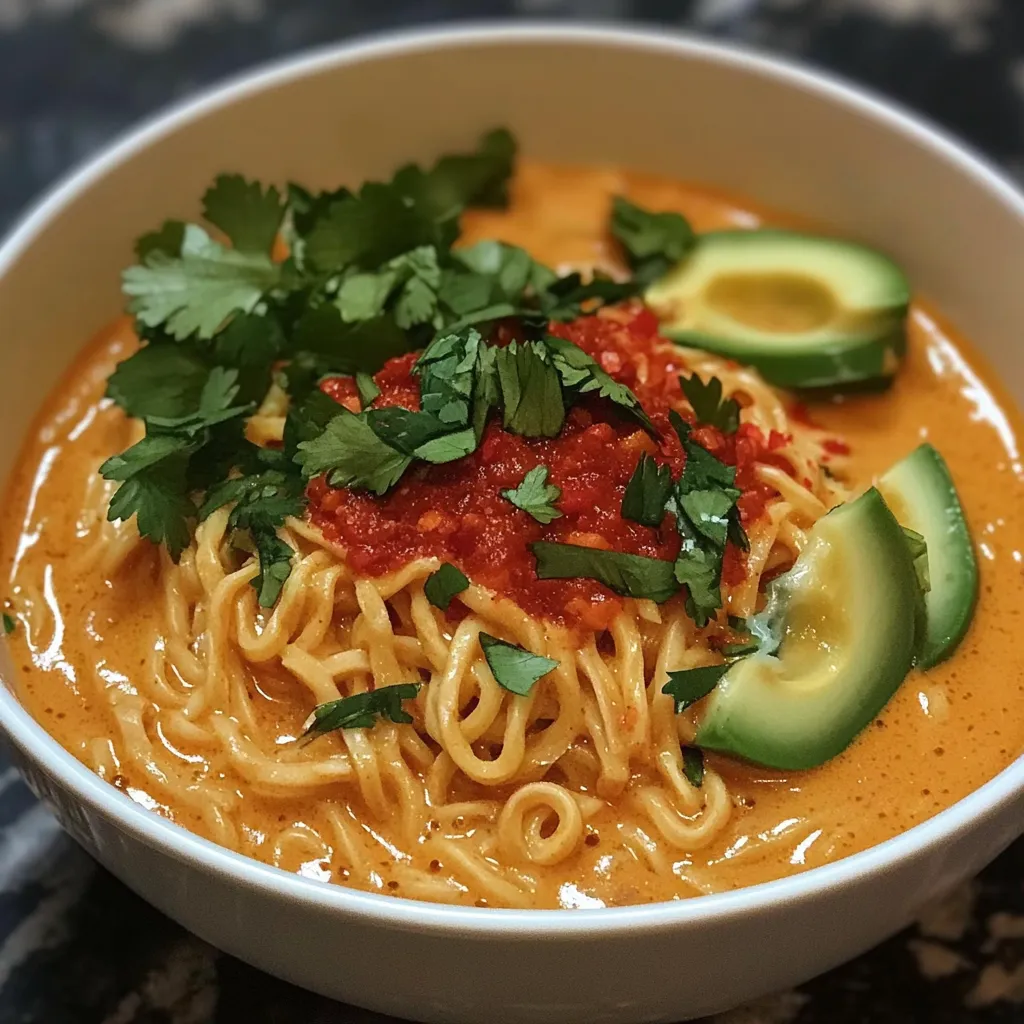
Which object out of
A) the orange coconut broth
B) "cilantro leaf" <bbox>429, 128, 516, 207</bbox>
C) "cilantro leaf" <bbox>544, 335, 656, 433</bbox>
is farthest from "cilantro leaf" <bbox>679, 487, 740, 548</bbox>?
"cilantro leaf" <bbox>429, 128, 516, 207</bbox>

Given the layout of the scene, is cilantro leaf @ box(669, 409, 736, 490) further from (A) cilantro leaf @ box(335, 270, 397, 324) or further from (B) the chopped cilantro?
(A) cilantro leaf @ box(335, 270, 397, 324)

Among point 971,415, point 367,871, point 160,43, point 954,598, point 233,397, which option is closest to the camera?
point 367,871

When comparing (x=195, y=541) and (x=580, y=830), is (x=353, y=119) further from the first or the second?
(x=580, y=830)

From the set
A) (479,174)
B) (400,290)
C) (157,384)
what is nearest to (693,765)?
(400,290)

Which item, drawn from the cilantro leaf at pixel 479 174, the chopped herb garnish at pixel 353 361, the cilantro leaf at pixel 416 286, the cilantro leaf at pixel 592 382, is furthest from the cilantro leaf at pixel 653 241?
the cilantro leaf at pixel 592 382

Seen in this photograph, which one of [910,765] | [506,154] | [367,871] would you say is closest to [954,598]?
[910,765]

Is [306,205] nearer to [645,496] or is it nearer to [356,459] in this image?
[356,459]

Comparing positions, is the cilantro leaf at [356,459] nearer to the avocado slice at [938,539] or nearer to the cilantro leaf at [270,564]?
the cilantro leaf at [270,564]
